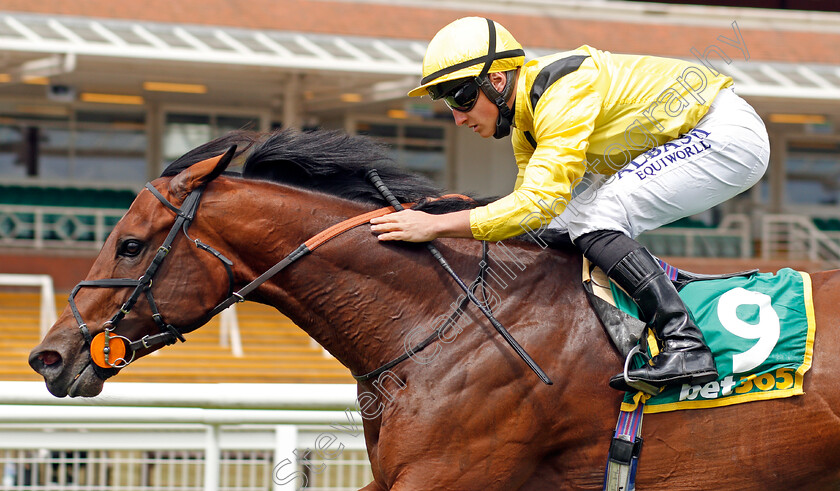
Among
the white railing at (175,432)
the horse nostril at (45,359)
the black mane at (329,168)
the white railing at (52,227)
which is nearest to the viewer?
the horse nostril at (45,359)

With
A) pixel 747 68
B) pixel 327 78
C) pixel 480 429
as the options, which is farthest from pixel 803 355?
pixel 747 68

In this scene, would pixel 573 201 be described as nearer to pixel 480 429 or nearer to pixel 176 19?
pixel 480 429

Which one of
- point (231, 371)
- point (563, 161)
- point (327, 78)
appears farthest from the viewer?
point (327, 78)

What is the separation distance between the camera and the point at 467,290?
2666mm

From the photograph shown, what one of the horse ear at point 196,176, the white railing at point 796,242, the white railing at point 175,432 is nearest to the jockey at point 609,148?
the horse ear at point 196,176

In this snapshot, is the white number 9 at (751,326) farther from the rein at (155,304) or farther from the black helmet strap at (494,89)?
the black helmet strap at (494,89)

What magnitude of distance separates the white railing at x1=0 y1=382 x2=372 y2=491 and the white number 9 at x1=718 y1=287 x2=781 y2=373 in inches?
54.9

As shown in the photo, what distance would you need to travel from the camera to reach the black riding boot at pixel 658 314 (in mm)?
2447

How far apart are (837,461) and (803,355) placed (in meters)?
0.32

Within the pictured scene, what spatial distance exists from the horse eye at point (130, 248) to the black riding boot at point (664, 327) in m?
1.39

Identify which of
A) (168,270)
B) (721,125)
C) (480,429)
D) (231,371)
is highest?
(721,125)

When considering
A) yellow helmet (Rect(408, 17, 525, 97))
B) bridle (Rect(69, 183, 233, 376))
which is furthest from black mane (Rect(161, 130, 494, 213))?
yellow helmet (Rect(408, 17, 525, 97))

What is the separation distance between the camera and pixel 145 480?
3721 millimetres

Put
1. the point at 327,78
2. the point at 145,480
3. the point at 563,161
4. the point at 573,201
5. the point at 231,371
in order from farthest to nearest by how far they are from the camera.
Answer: the point at 327,78
the point at 231,371
the point at 145,480
the point at 573,201
the point at 563,161
